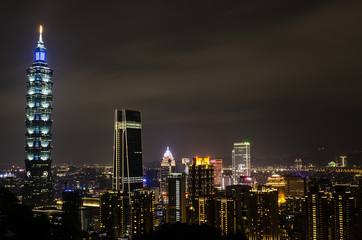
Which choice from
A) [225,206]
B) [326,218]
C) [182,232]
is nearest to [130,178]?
[225,206]

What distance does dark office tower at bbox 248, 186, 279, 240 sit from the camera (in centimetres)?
3309

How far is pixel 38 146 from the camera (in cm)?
5106

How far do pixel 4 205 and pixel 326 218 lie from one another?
25356mm

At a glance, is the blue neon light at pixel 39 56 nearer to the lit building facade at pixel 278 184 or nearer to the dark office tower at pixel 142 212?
the dark office tower at pixel 142 212

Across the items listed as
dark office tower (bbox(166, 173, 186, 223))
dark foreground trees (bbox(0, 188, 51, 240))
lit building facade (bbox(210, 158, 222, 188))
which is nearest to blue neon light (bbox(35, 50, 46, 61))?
dark office tower (bbox(166, 173, 186, 223))

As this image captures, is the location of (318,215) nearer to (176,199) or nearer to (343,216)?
(343,216)

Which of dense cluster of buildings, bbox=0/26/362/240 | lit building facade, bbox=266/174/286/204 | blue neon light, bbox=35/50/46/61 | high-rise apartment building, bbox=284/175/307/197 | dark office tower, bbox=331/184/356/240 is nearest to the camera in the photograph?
dark office tower, bbox=331/184/356/240

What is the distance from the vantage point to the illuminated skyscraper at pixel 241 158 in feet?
306

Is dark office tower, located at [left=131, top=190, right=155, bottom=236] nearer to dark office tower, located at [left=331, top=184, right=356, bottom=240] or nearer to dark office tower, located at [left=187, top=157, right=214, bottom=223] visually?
dark office tower, located at [left=187, top=157, right=214, bottom=223]

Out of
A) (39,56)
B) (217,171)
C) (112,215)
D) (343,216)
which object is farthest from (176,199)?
(217,171)

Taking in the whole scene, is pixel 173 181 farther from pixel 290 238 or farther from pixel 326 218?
pixel 326 218

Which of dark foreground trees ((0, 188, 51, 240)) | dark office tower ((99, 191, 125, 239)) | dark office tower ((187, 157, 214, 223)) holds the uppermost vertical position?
dark foreground trees ((0, 188, 51, 240))

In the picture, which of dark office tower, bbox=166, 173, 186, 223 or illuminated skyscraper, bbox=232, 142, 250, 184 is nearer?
dark office tower, bbox=166, 173, 186, 223

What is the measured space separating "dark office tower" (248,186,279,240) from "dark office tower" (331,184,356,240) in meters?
4.82
